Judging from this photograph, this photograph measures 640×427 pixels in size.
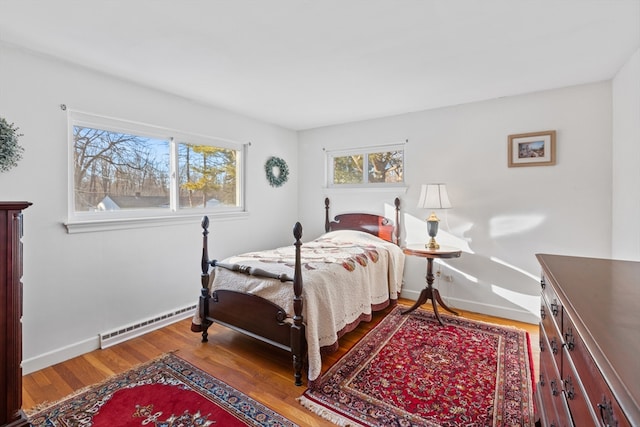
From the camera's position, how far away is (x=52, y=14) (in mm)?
1776

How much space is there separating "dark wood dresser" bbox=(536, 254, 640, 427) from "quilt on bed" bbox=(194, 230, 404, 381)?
1317mm

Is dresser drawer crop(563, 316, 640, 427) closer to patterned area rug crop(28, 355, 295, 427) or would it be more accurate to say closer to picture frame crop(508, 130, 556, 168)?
patterned area rug crop(28, 355, 295, 427)

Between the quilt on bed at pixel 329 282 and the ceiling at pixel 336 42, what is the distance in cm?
162

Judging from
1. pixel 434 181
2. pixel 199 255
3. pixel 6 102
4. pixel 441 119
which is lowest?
pixel 199 255

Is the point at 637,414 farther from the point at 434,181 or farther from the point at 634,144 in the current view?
the point at 434,181

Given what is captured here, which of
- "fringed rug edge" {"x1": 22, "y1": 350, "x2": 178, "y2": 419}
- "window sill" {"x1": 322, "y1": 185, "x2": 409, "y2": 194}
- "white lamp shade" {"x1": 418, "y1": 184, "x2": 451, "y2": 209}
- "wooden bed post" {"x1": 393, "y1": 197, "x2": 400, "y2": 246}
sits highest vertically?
"window sill" {"x1": 322, "y1": 185, "x2": 409, "y2": 194}

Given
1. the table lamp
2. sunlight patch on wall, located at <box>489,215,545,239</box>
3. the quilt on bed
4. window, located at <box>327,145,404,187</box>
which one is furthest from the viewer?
window, located at <box>327,145,404,187</box>

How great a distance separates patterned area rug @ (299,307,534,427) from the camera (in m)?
1.80

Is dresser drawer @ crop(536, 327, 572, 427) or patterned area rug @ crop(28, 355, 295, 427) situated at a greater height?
dresser drawer @ crop(536, 327, 572, 427)

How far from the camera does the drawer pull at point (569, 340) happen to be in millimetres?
1007

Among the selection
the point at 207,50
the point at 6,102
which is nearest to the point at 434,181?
the point at 207,50

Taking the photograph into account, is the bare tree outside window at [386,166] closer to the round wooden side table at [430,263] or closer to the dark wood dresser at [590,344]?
the round wooden side table at [430,263]

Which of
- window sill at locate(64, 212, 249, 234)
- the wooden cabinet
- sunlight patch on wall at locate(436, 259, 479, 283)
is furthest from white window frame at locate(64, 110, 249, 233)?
sunlight patch on wall at locate(436, 259, 479, 283)

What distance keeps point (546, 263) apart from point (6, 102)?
11.4 ft
